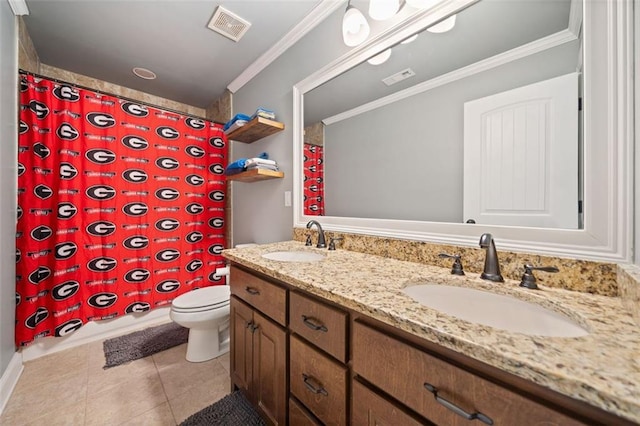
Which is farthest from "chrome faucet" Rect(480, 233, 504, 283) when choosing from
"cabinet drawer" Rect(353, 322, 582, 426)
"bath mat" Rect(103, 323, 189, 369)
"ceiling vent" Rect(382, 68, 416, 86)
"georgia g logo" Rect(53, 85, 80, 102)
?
"georgia g logo" Rect(53, 85, 80, 102)

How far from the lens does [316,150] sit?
1.59 metres

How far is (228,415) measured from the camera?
1.20 meters

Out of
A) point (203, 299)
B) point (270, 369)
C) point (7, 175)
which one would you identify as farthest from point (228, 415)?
point (7, 175)

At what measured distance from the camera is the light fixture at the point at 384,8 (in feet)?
3.54

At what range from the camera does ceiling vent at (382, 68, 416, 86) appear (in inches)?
44.6

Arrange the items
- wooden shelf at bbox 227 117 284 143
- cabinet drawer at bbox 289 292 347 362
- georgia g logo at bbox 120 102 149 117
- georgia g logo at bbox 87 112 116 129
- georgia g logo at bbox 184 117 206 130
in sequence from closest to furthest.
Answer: cabinet drawer at bbox 289 292 347 362
wooden shelf at bbox 227 117 284 143
georgia g logo at bbox 87 112 116 129
georgia g logo at bbox 120 102 149 117
georgia g logo at bbox 184 117 206 130

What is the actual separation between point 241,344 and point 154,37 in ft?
7.14

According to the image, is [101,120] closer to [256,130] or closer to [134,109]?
[134,109]

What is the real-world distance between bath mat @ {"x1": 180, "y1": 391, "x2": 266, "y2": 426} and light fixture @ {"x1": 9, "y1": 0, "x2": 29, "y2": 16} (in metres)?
2.55

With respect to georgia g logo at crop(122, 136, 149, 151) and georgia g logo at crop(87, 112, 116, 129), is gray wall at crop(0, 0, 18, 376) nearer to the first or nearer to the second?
georgia g logo at crop(87, 112, 116, 129)

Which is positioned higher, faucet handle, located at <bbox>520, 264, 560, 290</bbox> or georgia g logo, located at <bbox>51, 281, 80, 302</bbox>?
faucet handle, located at <bbox>520, 264, 560, 290</bbox>

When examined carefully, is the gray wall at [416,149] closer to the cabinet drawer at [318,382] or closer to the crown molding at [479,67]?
the crown molding at [479,67]

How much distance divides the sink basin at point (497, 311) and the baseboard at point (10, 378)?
2.14 m

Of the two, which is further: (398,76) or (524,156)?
(398,76)
